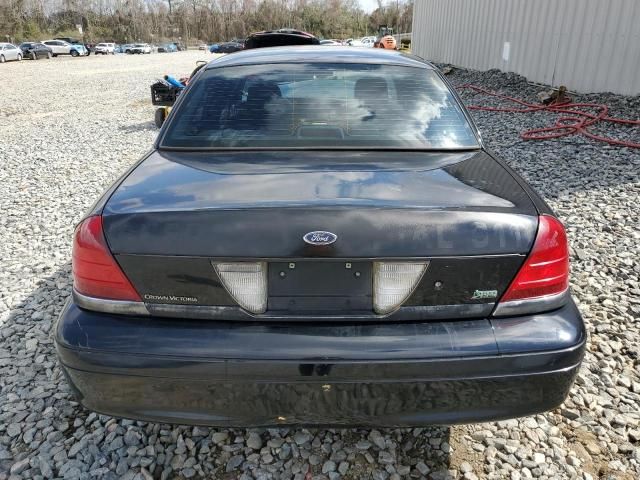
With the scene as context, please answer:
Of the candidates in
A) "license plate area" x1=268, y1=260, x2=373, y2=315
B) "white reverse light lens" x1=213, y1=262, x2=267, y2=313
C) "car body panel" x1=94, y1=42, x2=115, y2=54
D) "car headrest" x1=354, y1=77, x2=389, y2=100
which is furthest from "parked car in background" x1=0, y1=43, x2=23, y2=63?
"license plate area" x1=268, y1=260, x2=373, y2=315

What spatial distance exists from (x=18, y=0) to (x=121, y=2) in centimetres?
2314

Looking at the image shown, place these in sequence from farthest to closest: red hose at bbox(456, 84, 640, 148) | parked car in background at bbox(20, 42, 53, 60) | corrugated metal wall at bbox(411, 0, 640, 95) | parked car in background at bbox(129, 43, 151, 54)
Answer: parked car in background at bbox(129, 43, 151, 54), parked car in background at bbox(20, 42, 53, 60), corrugated metal wall at bbox(411, 0, 640, 95), red hose at bbox(456, 84, 640, 148)

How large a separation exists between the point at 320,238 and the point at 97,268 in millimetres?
774

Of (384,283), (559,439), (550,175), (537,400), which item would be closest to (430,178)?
(384,283)

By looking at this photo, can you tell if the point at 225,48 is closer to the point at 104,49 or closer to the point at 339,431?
the point at 339,431

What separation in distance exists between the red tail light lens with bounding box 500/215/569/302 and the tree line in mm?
78243

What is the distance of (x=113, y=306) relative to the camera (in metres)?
1.64

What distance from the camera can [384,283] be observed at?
1.57 metres

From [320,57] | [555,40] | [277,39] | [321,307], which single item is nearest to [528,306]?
[321,307]

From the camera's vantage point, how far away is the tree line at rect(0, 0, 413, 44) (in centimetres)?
7362

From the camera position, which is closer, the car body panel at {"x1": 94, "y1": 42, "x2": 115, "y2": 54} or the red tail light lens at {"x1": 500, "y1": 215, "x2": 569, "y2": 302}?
the red tail light lens at {"x1": 500, "y1": 215, "x2": 569, "y2": 302}

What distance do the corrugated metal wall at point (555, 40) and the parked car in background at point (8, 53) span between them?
34.4 meters

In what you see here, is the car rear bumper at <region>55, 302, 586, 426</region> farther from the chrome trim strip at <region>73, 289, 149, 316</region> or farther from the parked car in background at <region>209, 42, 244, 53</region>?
the parked car in background at <region>209, 42, 244, 53</region>

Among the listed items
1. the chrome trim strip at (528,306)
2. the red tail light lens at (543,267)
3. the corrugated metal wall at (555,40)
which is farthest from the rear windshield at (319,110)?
the corrugated metal wall at (555,40)
